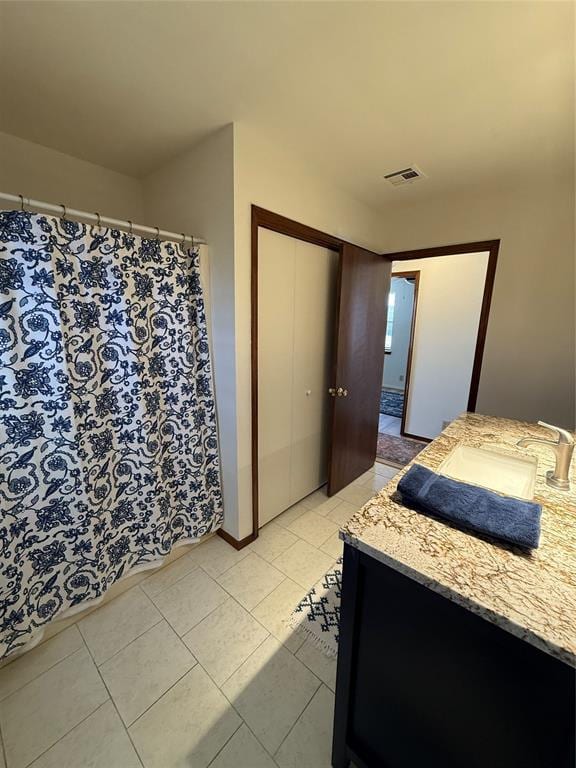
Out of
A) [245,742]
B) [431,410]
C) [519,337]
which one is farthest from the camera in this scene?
[431,410]

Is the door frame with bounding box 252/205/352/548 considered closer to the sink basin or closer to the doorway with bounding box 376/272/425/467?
the sink basin

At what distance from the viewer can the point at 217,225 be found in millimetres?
1702

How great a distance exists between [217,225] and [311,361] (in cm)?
112

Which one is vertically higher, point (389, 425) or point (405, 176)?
point (405, 176)

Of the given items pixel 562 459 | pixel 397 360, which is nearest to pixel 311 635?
pixel 562 459

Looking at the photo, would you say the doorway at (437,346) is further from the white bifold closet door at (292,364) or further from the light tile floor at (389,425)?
the white bifold closet door at (292,364)

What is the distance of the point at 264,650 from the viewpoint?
1.42 m

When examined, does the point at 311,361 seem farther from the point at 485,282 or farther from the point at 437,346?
the point at 437,346

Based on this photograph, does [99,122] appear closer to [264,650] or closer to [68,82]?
[68,82]

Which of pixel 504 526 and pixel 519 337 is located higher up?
pixel 519 337

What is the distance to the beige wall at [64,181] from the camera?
5.42 ft

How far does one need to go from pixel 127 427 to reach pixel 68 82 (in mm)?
1510

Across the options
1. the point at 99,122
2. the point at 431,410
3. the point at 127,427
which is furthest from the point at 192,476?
the point at 431,410

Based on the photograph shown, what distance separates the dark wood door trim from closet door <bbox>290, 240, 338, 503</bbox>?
86mm
